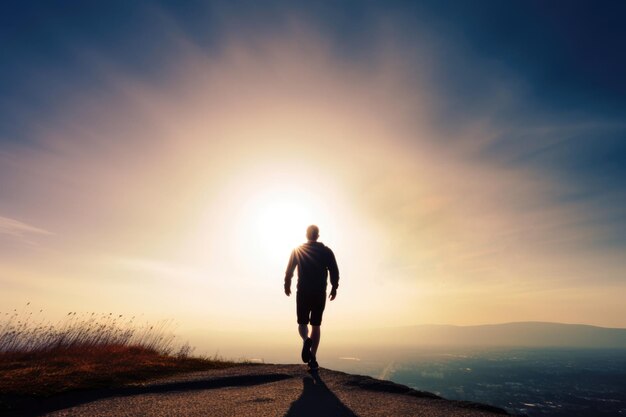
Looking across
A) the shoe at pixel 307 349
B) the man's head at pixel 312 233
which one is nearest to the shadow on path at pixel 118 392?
the shoe at pixel 307 349

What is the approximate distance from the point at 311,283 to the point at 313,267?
0.31m

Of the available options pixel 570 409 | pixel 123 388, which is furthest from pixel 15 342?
pixel 570 409

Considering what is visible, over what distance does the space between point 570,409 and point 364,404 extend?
12578 cm

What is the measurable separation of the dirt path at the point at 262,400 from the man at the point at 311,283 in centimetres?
69

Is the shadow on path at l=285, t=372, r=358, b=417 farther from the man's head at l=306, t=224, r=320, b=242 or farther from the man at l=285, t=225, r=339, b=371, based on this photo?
the man's head at l=306, t=224, r=320, b=242

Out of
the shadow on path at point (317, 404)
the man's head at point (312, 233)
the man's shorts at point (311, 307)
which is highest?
the man's head at point (312, 233)

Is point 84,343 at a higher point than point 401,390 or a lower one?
higher

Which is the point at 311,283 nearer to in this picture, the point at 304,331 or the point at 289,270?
the point at 289,270

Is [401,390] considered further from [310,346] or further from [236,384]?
[236,384]

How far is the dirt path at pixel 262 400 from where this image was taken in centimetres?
413

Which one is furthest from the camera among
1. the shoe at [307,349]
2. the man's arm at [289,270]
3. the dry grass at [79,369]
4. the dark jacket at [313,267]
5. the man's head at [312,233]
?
the man's head at [312,233]

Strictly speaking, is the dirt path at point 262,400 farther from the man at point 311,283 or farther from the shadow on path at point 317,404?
the man at point 311,283

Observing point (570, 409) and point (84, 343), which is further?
point (570, 409)

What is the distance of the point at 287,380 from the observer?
20.3 ft
